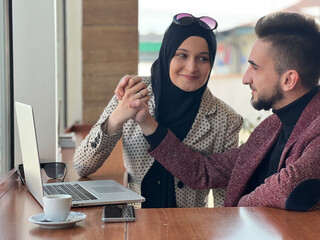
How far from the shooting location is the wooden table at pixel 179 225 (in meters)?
1.50

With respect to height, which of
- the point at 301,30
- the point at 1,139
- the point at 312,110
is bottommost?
the point at 1,139

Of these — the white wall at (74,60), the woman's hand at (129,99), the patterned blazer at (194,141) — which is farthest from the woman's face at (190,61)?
the white wall at (74,60)

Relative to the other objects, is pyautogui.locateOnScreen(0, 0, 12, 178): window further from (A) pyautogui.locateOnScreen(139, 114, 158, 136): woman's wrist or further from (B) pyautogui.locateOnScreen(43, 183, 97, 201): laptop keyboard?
(A) pyautogui.locateOnScreen(139, 114, 158, 136): woman's wrist

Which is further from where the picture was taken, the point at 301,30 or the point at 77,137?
the point at 77,137

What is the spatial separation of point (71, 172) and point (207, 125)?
613 millimetres

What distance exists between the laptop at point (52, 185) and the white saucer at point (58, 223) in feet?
0.35

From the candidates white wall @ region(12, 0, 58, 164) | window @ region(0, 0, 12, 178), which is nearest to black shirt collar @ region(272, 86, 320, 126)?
white wall @ region(12, 0, 58, 164)

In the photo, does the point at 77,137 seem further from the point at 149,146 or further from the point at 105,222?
the point at 105,222

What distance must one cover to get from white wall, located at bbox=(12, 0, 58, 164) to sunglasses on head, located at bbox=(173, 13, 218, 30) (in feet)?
1.70

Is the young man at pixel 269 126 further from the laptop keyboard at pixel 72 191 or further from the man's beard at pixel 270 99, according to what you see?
the laptop keyboard at pixel 72 191

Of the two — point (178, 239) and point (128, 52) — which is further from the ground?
point (128, 52)

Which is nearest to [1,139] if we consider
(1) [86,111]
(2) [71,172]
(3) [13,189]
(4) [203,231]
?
(2) [71,172]

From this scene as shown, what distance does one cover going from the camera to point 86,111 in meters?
4.80

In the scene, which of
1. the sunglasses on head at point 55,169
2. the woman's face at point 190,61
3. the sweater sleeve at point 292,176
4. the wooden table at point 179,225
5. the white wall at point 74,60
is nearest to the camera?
the wooden table at point 179,225
